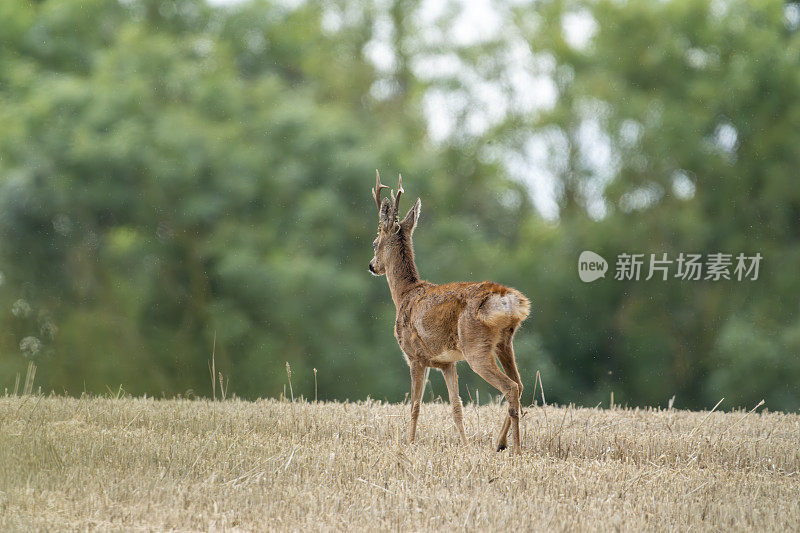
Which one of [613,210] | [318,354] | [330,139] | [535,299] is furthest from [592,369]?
[330,139]

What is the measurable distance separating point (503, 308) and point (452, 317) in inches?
18.3

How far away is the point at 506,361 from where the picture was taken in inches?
283

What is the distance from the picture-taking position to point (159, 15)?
989 inches

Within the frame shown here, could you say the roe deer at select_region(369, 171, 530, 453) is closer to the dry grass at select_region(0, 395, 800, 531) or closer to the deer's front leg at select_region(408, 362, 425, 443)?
the deer's front leg at select_region(408, 362, 425, 443)

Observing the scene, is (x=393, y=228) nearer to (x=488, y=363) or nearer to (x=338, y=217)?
(x=488, y=363)

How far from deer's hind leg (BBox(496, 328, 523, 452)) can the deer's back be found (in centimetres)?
11

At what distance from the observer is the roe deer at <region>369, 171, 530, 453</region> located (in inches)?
267

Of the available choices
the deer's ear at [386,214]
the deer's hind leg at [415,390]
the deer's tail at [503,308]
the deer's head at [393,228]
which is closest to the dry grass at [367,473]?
the deer's hind leg at [415,390]

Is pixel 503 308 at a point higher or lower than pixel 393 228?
lower

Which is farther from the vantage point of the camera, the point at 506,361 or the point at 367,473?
the point at 506,361

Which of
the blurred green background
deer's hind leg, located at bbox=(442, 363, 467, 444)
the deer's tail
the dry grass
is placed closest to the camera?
the dry grass

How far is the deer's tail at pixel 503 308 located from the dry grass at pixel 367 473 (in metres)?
0.99

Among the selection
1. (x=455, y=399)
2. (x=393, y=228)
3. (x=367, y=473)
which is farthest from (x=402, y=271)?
(x=367, y=473)

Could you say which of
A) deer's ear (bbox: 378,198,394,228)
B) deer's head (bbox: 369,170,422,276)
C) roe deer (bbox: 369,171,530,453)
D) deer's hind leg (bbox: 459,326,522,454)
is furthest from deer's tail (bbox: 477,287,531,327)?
deer's ear (bbox: 378,198,394,228)
